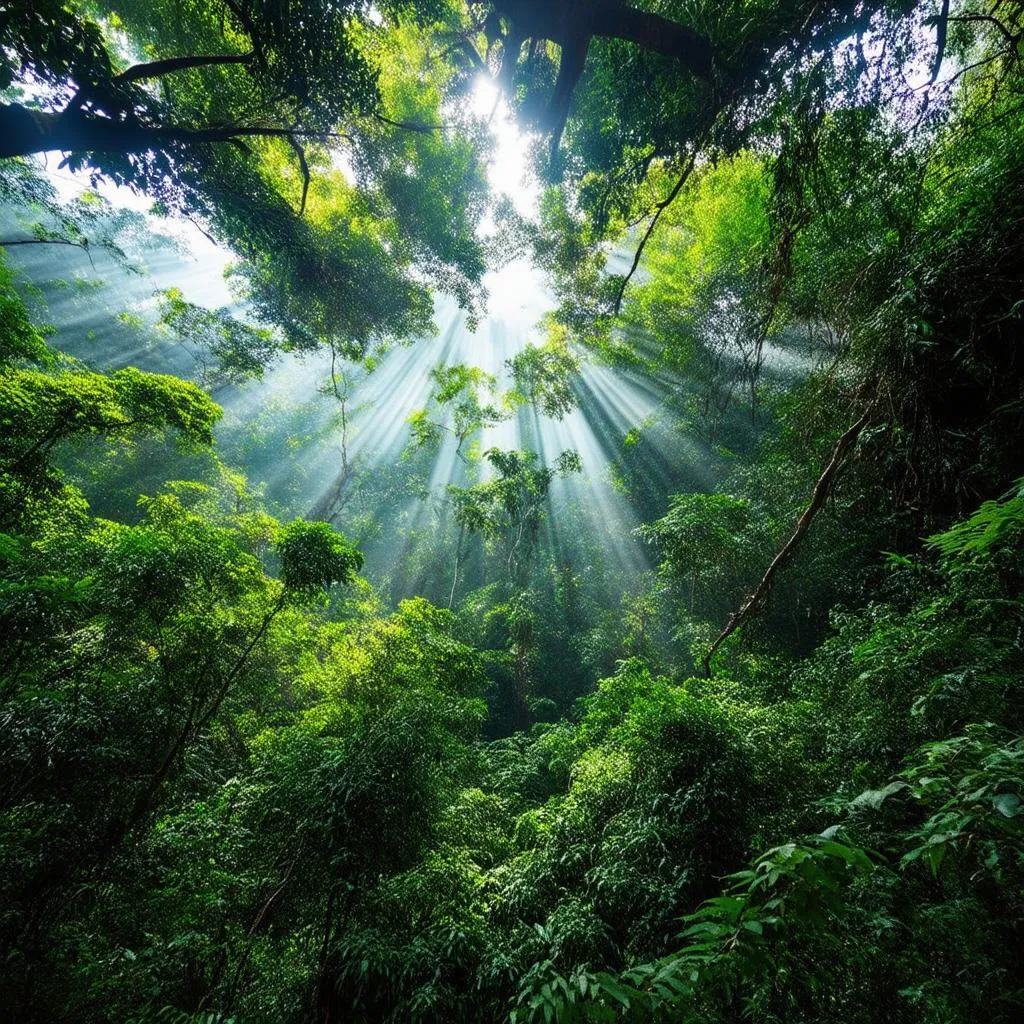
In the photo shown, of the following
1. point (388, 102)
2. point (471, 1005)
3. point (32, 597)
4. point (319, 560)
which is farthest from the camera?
point (388, 102)

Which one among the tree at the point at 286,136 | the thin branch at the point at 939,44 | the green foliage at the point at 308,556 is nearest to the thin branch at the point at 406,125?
the tree at the point at 286,136

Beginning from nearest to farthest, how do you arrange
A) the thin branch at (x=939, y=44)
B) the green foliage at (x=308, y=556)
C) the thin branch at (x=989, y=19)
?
the thin branch at (x=989, y=19)
the thin branch at (x=939, y=44)
the green foliage at (x=308, y=556)

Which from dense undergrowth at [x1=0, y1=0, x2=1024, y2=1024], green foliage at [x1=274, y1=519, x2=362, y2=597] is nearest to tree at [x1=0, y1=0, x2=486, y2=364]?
dense undergrowth at [x1=0, y1=0, x2=1024, y2=1024]

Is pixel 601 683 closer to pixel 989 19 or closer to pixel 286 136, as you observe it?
pixel 989 19

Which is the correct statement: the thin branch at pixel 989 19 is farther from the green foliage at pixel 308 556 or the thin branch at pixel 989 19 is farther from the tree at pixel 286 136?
the green foliage at pixel 308 556

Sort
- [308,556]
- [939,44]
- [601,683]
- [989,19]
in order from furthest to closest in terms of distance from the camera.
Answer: [601,683] < [308,556] < [939,44] < [989,19]

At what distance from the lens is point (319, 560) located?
18.7 feet

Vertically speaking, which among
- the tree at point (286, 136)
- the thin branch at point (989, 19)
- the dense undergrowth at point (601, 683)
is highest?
the tree at point (286, 136)

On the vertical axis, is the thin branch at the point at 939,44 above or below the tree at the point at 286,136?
below

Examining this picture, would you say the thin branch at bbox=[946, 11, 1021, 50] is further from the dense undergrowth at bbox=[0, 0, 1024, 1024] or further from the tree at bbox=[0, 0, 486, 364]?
Result: the tree at bbox=[0, 0, 486, 364]

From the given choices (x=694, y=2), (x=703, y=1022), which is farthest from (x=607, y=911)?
(x=694, y=2)

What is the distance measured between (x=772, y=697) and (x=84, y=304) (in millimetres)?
41433

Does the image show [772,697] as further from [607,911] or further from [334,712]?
[334,712]

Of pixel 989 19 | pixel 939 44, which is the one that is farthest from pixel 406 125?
pixel 989 19
